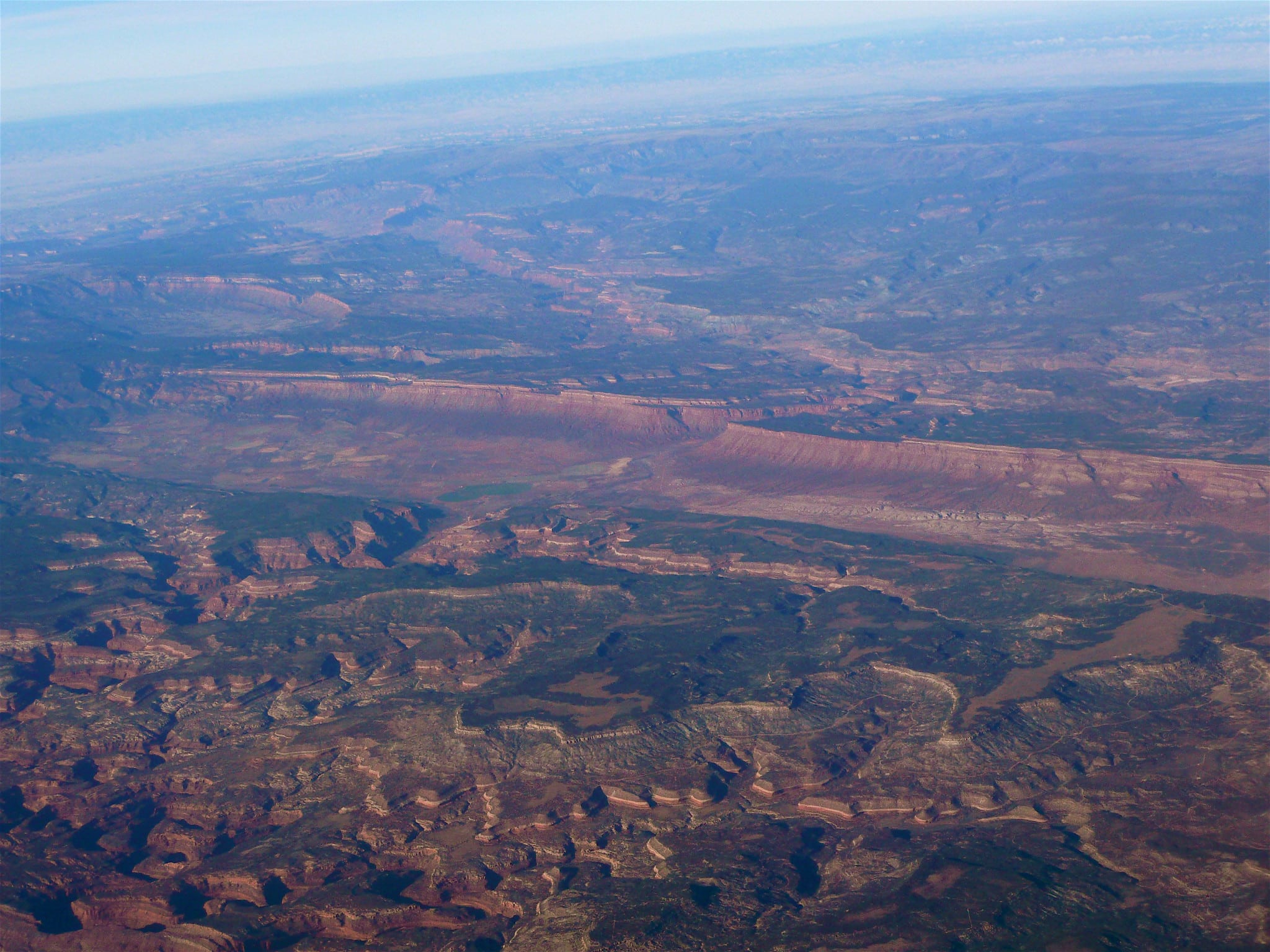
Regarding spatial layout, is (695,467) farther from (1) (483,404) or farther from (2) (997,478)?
(1) (483,404)

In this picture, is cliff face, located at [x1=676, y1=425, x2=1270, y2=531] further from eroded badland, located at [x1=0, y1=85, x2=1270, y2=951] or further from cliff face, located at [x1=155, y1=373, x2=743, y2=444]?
cliff face, located at [x1=155, y1=373, x2=743, y2=444]

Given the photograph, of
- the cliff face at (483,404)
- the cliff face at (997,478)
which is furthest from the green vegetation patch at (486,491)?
Result: the cliff face at (997,478)

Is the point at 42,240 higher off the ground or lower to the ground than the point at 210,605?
higher

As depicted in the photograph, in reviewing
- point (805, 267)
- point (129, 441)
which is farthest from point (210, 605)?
point (805, 267)

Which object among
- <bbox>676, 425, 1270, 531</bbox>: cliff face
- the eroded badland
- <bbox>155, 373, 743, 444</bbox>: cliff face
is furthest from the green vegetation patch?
<bbox>676, 425, 1270, 531</bbox>: cliff face

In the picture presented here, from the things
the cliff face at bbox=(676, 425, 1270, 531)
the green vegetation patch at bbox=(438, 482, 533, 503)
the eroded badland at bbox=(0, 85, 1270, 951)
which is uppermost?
A: the eroded badland at bbox=(0, 85, 1270, 951)

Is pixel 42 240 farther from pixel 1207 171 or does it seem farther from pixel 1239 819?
pixel 1239 819


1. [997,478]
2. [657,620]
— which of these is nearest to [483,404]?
[997,478]

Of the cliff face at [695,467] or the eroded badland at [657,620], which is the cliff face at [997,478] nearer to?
the cliff face at [695,467]
